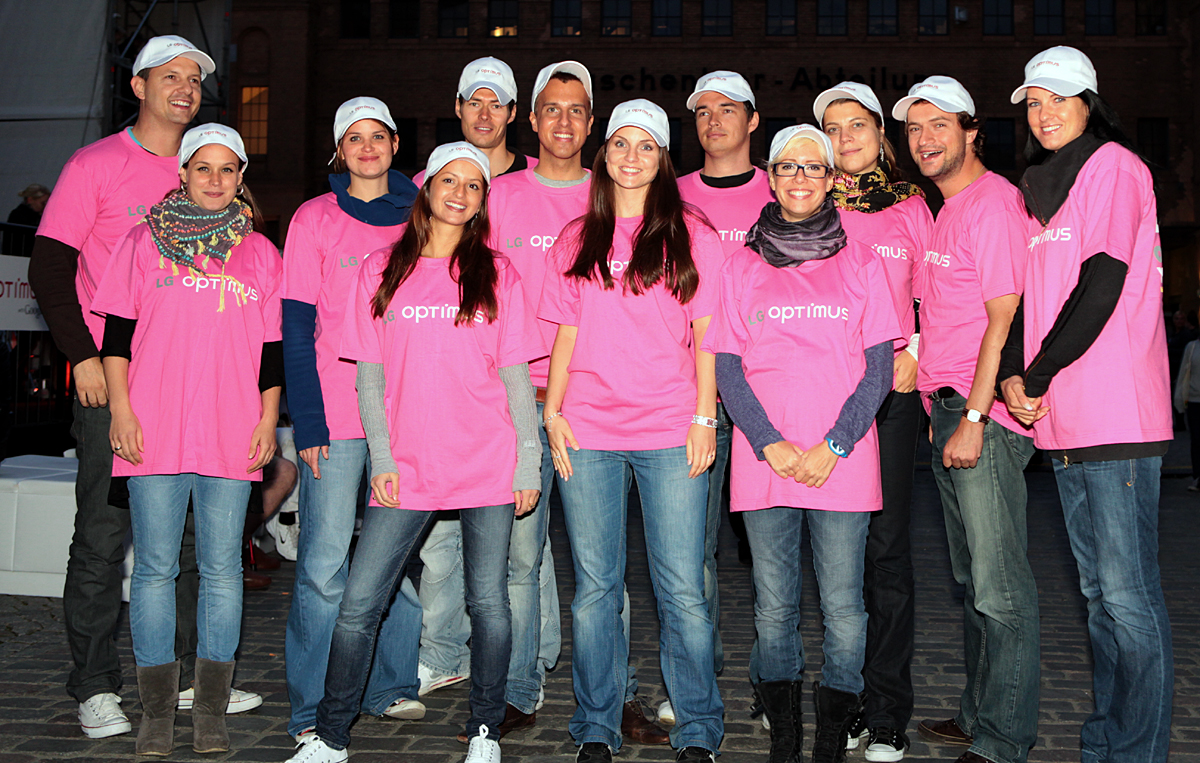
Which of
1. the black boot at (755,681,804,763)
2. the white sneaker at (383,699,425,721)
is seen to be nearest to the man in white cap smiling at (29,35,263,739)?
the white sneaker at (383,699,425,721)

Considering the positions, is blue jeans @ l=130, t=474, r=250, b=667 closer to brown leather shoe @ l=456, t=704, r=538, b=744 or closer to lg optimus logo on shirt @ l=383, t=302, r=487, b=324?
lg optimus logo on shirt @ l=383, t=302, r=487, b=324

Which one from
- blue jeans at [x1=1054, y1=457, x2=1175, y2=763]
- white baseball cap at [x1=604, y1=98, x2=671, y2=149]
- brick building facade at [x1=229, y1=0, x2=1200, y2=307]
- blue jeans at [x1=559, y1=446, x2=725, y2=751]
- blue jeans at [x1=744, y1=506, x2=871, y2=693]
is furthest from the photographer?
brick building facade at [x1=229, y1=0, x2=1200, y2=307]

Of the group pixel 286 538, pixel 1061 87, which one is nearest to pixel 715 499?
pixel 1061 87

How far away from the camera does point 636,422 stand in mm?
3824

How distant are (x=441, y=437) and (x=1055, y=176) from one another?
2.34 m

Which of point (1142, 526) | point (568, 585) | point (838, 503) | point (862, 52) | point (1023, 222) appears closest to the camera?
point (1142, 526)

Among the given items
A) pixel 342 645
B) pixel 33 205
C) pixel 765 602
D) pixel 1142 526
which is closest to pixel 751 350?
pixel 765 602

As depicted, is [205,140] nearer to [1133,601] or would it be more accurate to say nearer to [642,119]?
[642,119]

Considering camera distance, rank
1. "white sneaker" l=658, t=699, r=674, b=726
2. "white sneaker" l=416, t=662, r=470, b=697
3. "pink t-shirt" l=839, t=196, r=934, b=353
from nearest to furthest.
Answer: "pink t-shirt" l=839, t=196, r=934, b=353 → "white sneaker" l=658, t=699, r=674, b=726 → "white sneaker" l=416, t=662, r=470, b=697

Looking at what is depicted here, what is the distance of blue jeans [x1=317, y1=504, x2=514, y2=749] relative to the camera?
3.81 meters

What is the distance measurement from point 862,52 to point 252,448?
31688mm

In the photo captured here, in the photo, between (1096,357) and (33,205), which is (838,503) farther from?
(33,205)

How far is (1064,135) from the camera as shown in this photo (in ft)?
12.2

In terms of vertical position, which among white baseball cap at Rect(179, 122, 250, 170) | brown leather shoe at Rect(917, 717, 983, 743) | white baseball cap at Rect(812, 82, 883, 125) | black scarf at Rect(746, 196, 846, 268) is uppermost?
white baseball cap at Rect(812, 82, 883, 125)
